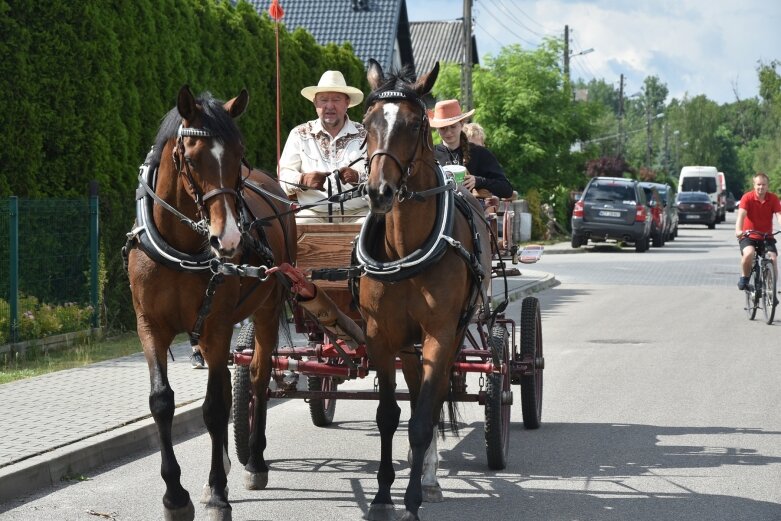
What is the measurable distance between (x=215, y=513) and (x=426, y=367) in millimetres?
1274

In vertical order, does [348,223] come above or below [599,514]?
above

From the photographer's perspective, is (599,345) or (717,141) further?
Answer: (717,141)

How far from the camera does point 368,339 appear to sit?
658 cm

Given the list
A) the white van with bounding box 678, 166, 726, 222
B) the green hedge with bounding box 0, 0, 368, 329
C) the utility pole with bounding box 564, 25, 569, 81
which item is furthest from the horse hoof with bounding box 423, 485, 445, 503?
the white van with bounding box 678, 166, 726, 222

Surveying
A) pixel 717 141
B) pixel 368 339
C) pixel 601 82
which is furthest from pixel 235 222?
pixel 601 82

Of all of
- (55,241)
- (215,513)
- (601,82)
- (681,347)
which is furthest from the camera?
(601,82)

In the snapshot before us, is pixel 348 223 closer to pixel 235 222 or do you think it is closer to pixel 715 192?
pixel 235 222

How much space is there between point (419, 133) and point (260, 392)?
212cm

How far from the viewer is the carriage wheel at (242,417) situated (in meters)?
7.74

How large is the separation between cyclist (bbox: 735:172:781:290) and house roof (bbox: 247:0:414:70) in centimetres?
2632

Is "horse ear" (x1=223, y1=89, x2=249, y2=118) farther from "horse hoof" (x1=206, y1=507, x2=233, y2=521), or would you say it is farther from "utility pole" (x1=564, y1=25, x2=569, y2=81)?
"utility pole" (x1=564, y1=25, x2=569, y2=81)

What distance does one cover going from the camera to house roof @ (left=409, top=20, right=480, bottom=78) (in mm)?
63719

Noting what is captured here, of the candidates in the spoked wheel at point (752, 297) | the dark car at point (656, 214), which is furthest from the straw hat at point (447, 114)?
the dark car at point (656, 214)

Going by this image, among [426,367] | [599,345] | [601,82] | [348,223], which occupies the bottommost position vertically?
[599,345]
